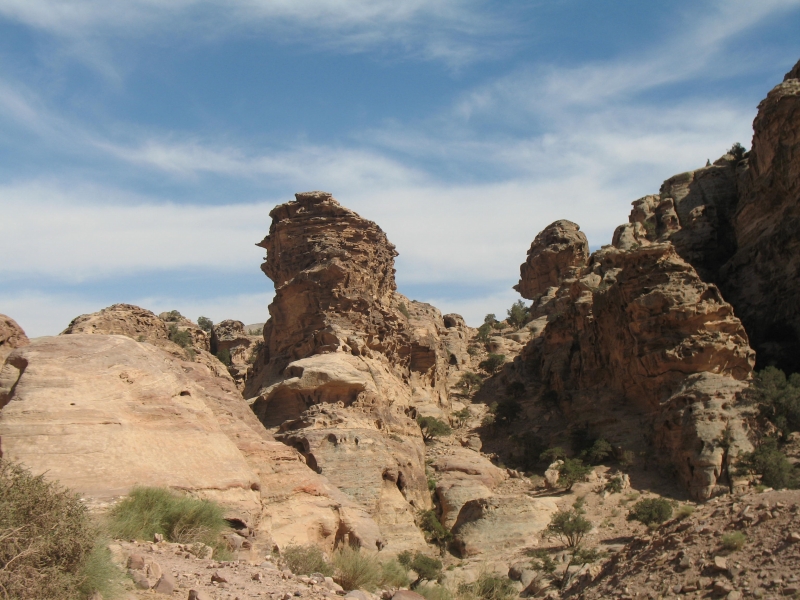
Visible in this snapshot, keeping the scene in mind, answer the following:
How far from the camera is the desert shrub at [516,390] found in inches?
1987

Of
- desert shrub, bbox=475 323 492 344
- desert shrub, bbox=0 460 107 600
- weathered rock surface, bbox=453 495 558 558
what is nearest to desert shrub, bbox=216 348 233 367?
desert shrub, bbox=475 323 492 344

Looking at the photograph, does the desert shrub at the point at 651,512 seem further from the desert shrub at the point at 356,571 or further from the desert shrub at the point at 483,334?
the desert shrub at the point at 483,334

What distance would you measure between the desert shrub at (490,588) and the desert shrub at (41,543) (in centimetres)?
1605

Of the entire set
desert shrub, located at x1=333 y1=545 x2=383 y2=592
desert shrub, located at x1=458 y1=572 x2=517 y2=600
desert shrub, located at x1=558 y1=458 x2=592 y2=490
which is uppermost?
desert shrub, located at x1=558 y1=458 x2=592 y2=490

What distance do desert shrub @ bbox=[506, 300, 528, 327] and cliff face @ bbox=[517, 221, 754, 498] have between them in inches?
1078

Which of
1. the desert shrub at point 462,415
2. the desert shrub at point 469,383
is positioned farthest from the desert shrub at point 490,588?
the desert shrub at point 469,383

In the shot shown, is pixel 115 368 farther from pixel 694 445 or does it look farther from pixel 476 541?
pixel 694 445

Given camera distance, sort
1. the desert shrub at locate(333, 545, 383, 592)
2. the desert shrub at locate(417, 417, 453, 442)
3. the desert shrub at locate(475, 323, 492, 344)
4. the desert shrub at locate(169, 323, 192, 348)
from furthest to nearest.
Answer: the desert shrub at locate(475, 323, 492, 344) < the desert shrub at locate(169, 323, 192, 348) < the desert shrub at locate(417, 417, 453, 442) < the desert shrub at locate(333, 545, 383, 592)

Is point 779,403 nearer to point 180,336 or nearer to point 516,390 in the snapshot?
point 516,390

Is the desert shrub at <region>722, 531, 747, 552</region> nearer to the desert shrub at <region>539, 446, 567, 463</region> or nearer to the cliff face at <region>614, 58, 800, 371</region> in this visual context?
the desert shrub at <region>539, 446, 567, 463</region>

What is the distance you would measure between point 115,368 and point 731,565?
42.2 feet

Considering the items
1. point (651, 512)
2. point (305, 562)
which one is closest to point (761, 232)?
point (651, 512)

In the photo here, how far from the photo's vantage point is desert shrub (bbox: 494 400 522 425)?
153 ft

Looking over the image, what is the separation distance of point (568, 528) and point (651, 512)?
3298mm
